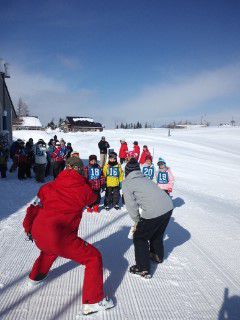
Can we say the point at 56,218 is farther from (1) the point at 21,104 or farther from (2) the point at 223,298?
(1) the point at 21,104

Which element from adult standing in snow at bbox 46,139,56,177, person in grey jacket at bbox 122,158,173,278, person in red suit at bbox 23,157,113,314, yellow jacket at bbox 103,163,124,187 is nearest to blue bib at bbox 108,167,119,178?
yellow jacket at bbox 103,163,124,187

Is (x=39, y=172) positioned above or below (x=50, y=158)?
below

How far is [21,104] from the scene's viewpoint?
10600 cm

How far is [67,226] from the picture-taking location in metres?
3.43

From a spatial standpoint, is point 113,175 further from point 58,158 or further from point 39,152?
point 39,152

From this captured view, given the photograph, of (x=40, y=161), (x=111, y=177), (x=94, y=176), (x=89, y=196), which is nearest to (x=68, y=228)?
(x=89, y=196)

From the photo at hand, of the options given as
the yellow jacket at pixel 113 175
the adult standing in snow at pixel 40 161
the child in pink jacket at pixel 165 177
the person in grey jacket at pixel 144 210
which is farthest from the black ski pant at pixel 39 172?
the person in grey jacket at pixel 144 210

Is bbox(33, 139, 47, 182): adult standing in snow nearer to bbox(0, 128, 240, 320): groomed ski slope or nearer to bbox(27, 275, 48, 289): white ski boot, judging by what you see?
bbox(0, 128, 240, 320): groomed ski slope

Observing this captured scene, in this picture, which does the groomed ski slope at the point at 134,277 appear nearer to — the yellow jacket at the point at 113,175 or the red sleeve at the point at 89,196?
the yellow jacket at the point at 113,175

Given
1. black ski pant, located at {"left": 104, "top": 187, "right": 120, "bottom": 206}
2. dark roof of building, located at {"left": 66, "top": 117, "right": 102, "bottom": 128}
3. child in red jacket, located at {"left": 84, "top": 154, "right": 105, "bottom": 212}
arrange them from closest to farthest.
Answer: child in red jacket, located at {"left": 84, "top": 154, "right": 105, "bottom": 212}
black ski pant, located at {"left": 104, "top": 187, "right": 120, "bottom": 206}
dark roof of building, located at {"left": 66, "top": 117, "right": 102, "bottom": 128}

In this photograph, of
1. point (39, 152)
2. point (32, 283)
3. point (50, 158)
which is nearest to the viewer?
point (32, 283)

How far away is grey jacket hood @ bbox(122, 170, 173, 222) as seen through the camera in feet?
14.1

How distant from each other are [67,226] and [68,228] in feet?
0.09

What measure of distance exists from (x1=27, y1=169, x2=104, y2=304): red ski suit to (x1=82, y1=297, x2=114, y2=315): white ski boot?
5 cm
